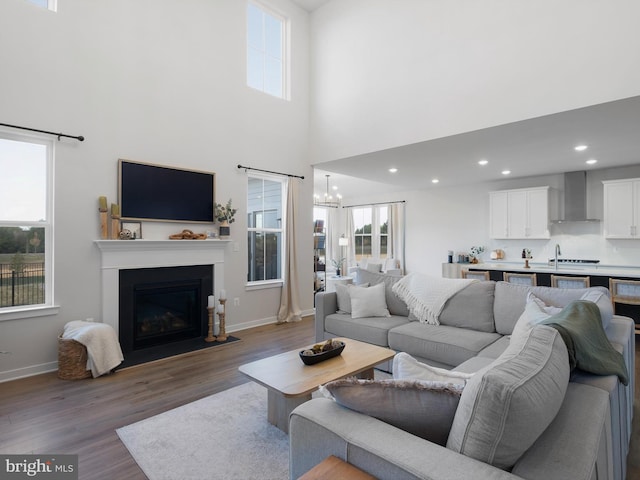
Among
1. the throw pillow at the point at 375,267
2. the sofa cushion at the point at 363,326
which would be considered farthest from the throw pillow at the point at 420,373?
the throw pillow at the point at 375,267

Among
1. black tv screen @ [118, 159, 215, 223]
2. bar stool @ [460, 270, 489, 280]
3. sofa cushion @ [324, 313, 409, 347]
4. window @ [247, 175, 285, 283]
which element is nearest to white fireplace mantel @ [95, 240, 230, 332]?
black tv screen @ [118, 159, 215, 223]

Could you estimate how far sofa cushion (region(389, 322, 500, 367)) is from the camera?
280 centimetres

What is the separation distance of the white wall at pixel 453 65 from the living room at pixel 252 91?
0.02 metres

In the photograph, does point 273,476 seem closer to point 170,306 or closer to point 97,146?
point 170,306

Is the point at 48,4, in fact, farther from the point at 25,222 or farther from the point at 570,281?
the point at 570,281

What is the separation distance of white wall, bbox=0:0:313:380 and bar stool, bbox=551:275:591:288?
13.7ft

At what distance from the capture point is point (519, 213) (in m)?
6.83

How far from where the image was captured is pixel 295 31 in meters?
5.82

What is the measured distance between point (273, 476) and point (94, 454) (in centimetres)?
111

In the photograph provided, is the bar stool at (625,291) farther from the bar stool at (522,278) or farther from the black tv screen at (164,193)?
the black tv screen at (164,193)

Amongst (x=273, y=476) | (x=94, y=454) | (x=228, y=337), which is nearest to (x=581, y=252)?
(x=228, y=337)

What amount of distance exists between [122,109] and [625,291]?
670 centimetres

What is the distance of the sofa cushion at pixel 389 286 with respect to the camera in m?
3.80

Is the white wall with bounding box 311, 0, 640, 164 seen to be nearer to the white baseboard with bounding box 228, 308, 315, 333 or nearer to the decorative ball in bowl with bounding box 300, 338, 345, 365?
the white baseboard with bounding box 228, 308, 315, 333
